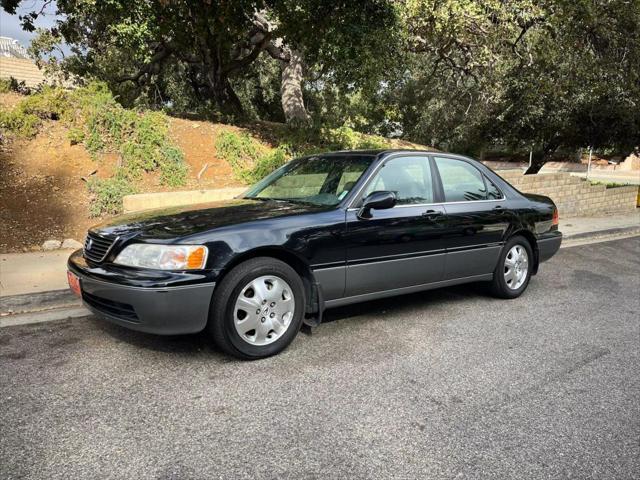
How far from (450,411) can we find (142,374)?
6.72ft

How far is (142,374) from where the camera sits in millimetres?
3551

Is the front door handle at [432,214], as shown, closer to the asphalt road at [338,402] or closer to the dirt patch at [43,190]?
the asphalt road at [338,402]

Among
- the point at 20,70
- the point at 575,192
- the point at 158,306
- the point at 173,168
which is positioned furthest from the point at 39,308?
the point at 20,70

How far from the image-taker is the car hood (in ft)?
12.0

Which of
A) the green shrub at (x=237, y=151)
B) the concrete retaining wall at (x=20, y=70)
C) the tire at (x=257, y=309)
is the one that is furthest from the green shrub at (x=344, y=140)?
the concrete retaining wall at (x=20, y=70)

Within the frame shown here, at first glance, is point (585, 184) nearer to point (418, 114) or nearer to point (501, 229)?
point (501, 229)

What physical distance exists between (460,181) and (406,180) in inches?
30.8

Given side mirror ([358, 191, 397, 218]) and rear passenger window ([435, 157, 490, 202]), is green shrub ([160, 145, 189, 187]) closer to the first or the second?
rear passenger window ([435, 157, 490, 202])

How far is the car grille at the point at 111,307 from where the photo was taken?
352cm

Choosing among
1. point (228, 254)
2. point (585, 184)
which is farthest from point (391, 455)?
point (585, 184)

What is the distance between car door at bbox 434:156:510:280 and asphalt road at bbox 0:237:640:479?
22.8 inches

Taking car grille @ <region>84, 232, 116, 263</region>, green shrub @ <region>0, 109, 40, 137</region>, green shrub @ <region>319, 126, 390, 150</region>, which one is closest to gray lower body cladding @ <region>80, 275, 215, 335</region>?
car grille @ <region>84, 232, 116, 263</region>

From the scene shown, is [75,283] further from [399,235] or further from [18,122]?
[18,122]

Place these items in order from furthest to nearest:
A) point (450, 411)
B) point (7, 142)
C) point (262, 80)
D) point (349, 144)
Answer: point (262, 80) < point (349, 144) < point (7, 142) < point (450, 411)
